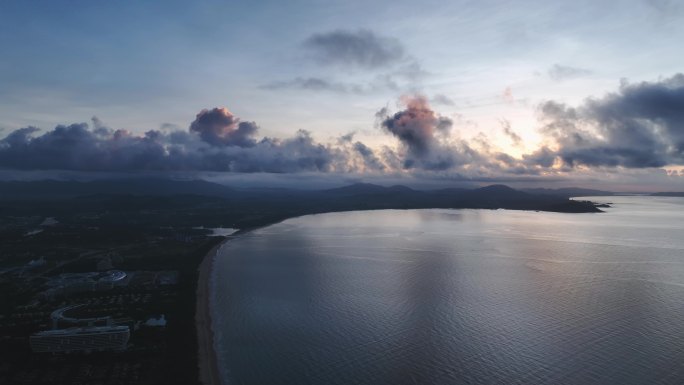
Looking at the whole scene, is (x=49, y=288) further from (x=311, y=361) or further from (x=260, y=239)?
(x=260, y=239)

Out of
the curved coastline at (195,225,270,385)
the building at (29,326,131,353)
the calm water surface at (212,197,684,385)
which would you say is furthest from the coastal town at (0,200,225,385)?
the calm water surface at (212,197,684,385)

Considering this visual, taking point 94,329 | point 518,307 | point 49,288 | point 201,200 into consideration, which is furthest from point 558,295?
point 201,200

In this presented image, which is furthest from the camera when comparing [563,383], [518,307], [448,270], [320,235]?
[320,235]

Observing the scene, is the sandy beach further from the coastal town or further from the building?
the building

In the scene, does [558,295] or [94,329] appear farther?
[558,295]

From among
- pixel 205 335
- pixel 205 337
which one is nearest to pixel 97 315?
pixel 205 335

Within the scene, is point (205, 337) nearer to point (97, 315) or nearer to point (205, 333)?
point (205, 333)

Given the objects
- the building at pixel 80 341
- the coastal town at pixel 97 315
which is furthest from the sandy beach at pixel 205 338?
the building at pixel 80 341
